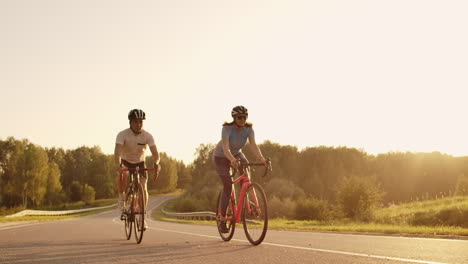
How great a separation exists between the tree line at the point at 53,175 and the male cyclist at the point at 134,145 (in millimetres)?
79183

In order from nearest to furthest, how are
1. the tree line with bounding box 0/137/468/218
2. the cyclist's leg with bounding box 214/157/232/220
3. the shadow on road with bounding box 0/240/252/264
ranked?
the shadow on road with bounding box 0/240/252/264
the cyclist's leg with bounding box 214/157/232/220
the tree line with bounding box 0/137/468/218

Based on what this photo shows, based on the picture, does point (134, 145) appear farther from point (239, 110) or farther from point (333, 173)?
point (333, 173)

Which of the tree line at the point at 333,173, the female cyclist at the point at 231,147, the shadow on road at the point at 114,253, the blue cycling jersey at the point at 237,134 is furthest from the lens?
the tree line at the point at 333,173

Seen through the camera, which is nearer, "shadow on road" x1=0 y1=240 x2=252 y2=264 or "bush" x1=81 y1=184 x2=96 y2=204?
"shadow on road" x1=0 y1=240 x2=252 y2=264

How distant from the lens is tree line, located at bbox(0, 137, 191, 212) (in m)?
83.3

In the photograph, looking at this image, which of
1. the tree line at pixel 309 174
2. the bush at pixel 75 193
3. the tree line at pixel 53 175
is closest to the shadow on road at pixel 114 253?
the tree line at pixel 309 174

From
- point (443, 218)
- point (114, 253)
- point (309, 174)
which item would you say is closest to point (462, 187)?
point (443, 218)

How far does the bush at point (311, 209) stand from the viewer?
3822 centimetres

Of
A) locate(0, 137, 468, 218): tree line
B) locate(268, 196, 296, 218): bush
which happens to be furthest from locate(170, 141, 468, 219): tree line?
locate(268, 196, 296, 218): bush

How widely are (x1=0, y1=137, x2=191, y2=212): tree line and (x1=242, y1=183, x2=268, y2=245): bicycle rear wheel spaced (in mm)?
81528

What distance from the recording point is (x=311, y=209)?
3884cm

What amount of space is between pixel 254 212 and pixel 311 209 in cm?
3122

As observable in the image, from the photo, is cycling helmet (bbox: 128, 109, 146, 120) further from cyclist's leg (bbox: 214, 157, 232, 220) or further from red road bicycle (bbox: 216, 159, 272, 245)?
red road bicycle (bbox: 216, 159, 272, 245)

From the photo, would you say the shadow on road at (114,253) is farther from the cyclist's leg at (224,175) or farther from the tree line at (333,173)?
the tree line at (333,173)
